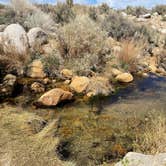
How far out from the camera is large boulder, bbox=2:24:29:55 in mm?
10500

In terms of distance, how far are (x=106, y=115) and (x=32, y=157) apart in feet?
11.5

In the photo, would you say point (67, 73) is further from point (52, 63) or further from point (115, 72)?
point (115, 72)

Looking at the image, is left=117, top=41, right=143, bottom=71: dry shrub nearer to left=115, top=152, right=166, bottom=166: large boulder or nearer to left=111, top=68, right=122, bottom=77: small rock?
left=111, top=68, right=122, bottom=77: small rock

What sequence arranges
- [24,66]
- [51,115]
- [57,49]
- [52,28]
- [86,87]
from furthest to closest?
[52,28] → [57,49] → [24,66] → [86,87] → [51,115]

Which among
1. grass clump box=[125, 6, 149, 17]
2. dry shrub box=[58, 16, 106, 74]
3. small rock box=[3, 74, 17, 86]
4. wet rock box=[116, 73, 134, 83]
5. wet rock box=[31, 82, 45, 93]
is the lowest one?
grass clump box=[125, 6, 149, 17]

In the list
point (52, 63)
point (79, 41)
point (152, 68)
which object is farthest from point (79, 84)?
point (152, 68)

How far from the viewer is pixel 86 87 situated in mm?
9578

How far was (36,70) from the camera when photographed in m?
10.5

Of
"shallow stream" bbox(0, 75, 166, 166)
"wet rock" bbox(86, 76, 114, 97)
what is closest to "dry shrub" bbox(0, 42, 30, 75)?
"wet rock" bbox(86, 76, 114, 97)

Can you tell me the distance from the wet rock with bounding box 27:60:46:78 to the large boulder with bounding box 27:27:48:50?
935 millimetres

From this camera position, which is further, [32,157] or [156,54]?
[156,54]

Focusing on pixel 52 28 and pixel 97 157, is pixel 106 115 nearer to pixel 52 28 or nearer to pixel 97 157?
pixel 97 157

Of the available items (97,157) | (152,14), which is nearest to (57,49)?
(97,157)

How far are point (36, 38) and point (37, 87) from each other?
3.44 m
